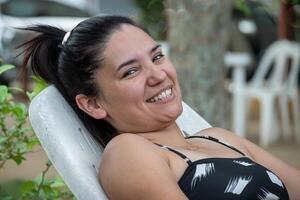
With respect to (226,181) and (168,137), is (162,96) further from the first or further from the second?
(226,181)

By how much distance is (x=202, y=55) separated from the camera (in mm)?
4449

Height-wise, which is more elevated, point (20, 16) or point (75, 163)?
point (75, 163)

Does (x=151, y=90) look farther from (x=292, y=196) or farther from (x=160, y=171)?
(x=292, y=196)

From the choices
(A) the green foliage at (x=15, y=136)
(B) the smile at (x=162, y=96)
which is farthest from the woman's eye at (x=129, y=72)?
(A) the green foliage at (x=15, y=136)

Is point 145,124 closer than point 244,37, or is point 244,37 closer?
point 145,124

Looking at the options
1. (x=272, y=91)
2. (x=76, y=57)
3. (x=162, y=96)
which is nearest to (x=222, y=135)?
(x=162, y=96)

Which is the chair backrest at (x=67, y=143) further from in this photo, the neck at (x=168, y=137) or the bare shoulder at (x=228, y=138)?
the bare shoulder at (x=228, y=138)

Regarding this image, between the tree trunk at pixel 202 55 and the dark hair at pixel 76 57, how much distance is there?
5.79ft

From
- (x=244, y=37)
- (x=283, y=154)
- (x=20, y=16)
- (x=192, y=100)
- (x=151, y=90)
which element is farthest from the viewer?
(x=20, y=16)

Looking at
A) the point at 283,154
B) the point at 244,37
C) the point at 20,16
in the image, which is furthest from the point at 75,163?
the point at 20,16

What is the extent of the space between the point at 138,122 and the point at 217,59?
2.06 metres

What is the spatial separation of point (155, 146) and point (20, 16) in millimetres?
12696

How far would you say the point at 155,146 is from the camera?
7.69 feet

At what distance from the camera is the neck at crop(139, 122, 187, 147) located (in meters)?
2.51
